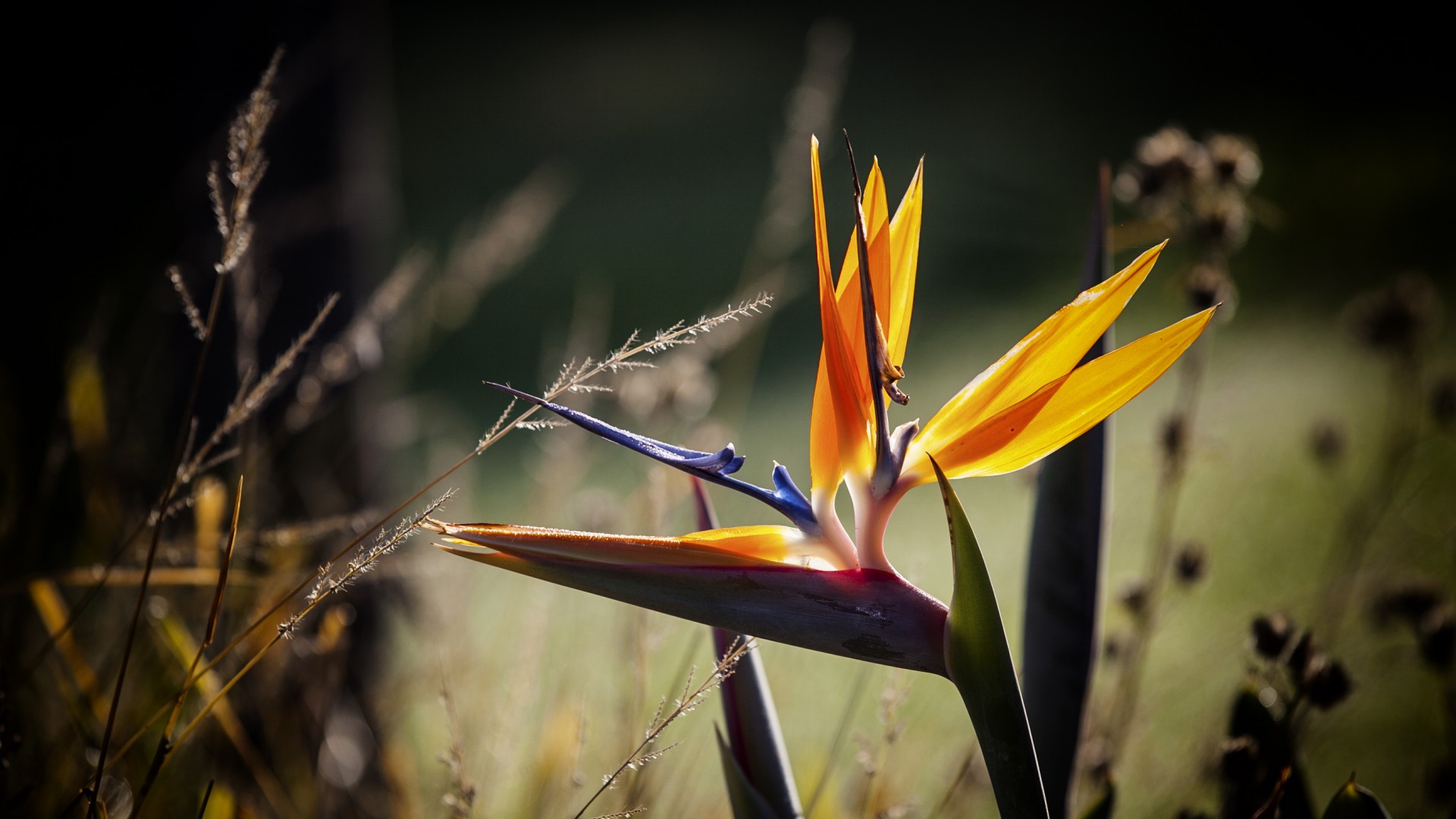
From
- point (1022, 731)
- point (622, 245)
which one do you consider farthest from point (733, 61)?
point (1022, 731)

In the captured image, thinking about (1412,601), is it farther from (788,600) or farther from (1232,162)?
(788,600)

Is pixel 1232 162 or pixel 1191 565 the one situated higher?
pixel 1232 162

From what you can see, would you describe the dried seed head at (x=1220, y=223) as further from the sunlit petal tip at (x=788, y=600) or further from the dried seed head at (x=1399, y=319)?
the sunlit petal tip at (x=788, y=600)

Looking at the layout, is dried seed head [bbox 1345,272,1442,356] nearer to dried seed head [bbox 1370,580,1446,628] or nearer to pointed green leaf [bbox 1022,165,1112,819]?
dried seed head [bbox 1370,580,1446,628]

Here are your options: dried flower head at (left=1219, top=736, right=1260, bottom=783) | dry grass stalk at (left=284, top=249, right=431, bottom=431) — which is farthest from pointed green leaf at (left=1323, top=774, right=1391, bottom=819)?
dry grass stalk at (left=284, top=249, right=431, bottom=431)

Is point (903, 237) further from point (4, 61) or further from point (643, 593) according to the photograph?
point (4, 61)

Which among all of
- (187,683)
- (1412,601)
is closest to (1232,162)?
(1412,601)

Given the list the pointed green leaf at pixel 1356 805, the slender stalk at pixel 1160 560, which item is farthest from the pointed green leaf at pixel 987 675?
the slender stalk at pixel 1160 560

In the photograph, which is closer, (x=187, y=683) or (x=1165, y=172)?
(x=187, y=683)
